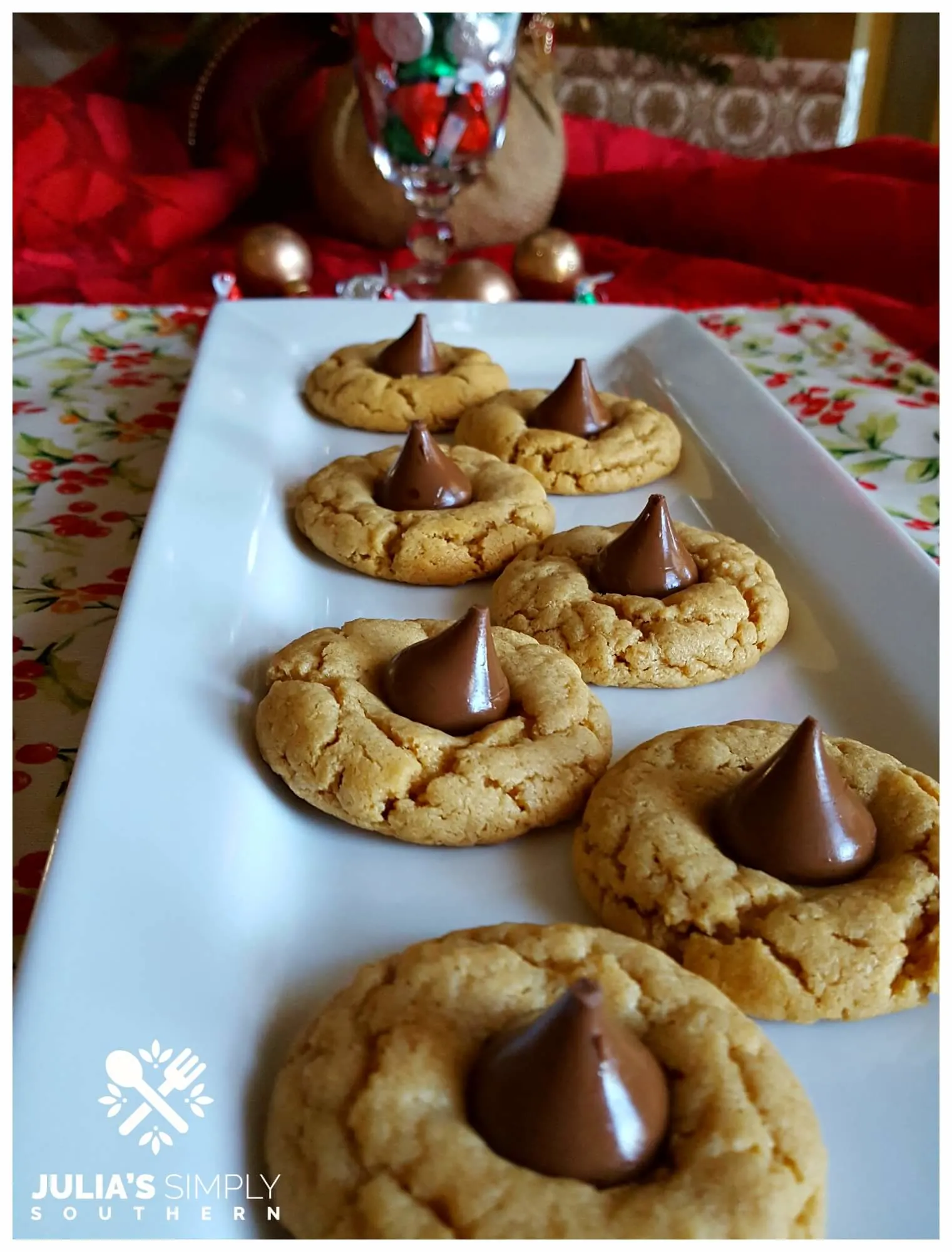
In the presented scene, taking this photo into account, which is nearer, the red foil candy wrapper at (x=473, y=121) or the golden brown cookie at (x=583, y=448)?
the golden brown cookie at (x=583, y=448)

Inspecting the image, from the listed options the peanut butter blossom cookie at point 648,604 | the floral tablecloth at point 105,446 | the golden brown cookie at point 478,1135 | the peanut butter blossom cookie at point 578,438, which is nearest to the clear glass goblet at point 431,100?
the floral tablecloth at point 105,446

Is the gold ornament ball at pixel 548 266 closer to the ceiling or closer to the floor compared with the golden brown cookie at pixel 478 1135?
closer to the ceiling

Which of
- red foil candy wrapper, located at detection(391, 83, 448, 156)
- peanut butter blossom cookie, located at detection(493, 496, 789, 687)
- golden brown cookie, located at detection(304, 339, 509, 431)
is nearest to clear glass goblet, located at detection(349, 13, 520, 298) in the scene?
red foil candy wrapper, located at detection(391, 83, 448, 156)

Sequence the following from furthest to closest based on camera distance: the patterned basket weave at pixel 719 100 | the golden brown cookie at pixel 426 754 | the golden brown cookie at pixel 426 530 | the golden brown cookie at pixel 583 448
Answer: the patterned basket weave at pixel 719 100 → the golden brown cookie at pixel 583 448 → the golden brown cookie at pixel 426 530 → the golden brown cookie at pixel 426 754

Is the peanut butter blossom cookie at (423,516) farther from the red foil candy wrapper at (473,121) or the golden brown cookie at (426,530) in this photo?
the red foil candy wrapper at (473,121)

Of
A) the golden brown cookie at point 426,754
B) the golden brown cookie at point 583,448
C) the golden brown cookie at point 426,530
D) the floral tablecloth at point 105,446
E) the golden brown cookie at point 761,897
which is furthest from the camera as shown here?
the golden brown cookie at point 583,448

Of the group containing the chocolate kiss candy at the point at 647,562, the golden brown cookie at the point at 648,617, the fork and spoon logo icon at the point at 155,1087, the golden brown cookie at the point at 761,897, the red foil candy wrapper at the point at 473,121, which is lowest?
the fork and spoon logo icon at the point at 155,1087
